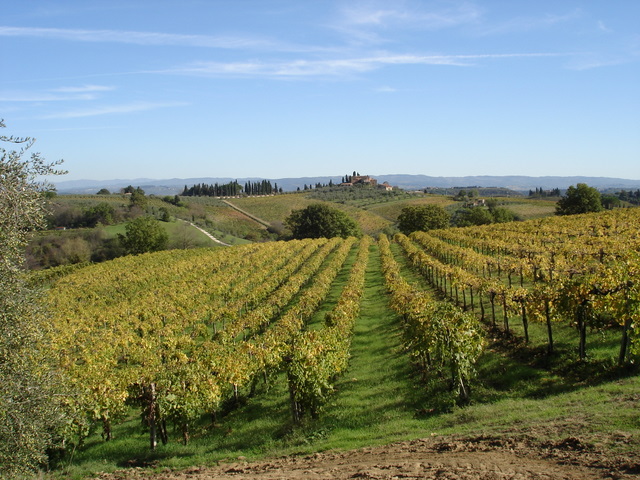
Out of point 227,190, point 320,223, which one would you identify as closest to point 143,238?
point 320,223

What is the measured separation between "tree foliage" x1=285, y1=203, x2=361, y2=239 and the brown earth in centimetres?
7060

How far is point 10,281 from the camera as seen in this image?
1003cm

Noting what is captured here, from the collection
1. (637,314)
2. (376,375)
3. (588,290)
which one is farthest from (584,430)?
(376,375)

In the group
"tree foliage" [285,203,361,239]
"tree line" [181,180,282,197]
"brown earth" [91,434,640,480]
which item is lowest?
"brown earth" [91,434,640,480]

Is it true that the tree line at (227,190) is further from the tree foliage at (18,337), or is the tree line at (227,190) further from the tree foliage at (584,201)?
the tree foliage at (18,337)

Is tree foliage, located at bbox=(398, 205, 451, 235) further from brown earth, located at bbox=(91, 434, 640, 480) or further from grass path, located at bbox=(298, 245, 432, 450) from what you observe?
brown earth, located at bbox=(91, 434, 640, 480)

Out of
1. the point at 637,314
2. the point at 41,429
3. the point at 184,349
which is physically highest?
the point at 637,314

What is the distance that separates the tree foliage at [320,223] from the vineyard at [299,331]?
4272 cm

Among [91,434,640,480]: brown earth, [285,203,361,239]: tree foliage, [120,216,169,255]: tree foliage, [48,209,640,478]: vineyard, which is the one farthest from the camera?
[285,203,361,239]: tree foliage

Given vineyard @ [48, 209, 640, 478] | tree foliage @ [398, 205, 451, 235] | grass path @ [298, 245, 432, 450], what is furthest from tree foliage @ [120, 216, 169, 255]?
grass path @ [298, 245, 432, 450]

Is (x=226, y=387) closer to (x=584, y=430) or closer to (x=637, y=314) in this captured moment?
(x=584, y=430)

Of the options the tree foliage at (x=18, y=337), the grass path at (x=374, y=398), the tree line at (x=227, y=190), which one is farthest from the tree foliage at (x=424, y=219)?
the tree line at (x=227, y=190)

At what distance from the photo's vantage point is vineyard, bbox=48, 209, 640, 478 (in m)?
13.3

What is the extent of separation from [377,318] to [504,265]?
8063 mm
